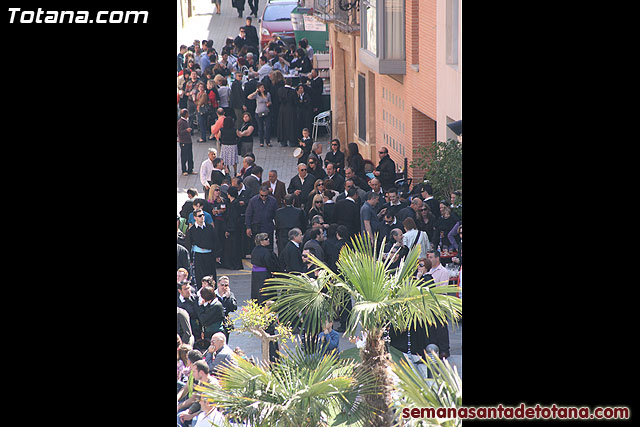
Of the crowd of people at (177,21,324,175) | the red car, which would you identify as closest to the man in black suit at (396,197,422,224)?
the crowd of people at (177,21,324,175)

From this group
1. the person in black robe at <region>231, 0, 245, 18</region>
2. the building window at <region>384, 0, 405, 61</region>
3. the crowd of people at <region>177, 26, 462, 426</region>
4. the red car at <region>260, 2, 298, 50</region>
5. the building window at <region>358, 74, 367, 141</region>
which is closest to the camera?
the crowd of people at <region>177, 26, 462, 426</region>

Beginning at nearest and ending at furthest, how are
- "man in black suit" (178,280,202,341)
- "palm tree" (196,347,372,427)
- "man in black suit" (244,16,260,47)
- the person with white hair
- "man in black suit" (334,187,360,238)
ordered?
"palm tree" (196,347,372,427) → the person with white hair → "man in black suit" (178,280,202,341) → "man in black suit" (334,187,360,238) → "man in black suit" (244,16,260,47)

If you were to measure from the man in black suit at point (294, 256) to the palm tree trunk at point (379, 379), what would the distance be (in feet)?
17.9

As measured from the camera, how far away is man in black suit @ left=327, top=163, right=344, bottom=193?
17.3 m

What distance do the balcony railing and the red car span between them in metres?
8.71

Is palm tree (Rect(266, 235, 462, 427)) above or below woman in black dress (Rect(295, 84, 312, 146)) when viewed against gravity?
below

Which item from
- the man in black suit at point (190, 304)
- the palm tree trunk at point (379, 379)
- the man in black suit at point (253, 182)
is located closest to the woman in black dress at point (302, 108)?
the man in black suit at point (253, 182)

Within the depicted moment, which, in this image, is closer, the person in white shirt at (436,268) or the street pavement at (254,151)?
the person in white shirt at (436,268)

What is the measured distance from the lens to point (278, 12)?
119 ft

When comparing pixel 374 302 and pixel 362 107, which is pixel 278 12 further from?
pixel 374 302

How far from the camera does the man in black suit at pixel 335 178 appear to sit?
17.3 metres

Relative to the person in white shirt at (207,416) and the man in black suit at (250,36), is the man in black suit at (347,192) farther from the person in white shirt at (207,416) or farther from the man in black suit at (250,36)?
the man in black suit at (250,36)

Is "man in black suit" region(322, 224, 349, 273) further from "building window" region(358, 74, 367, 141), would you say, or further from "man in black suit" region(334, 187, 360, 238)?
"building window" region(358, 74, 367, 141)
